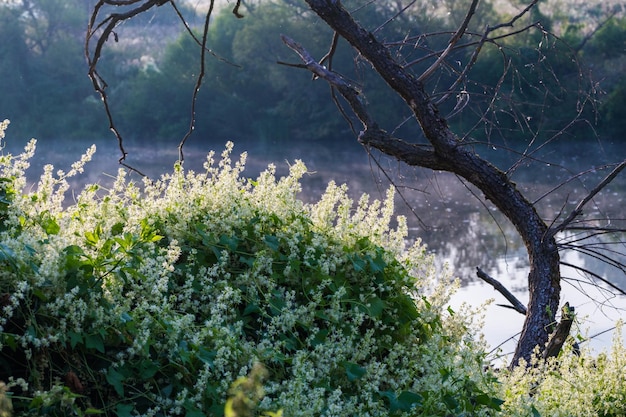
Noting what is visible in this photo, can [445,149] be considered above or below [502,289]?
above

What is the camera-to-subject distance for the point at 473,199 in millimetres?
11266

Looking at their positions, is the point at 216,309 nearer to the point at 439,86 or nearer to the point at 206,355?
the point at 206,355

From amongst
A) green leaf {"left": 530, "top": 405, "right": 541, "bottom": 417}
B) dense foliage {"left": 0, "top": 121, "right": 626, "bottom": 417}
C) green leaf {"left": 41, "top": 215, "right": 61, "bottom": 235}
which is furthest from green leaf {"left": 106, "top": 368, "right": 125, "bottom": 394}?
green leaf {"left": 530, "top": 405, "right": 541, "bottom": 417}

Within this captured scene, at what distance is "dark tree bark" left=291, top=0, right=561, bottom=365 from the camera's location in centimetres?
273

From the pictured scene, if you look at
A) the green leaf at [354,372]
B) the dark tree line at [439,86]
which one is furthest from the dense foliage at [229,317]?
the dark tree line at [439,86]

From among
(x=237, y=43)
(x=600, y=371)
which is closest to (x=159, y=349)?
(x=600, y=371)

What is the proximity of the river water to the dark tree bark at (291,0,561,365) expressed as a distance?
0.24 ft

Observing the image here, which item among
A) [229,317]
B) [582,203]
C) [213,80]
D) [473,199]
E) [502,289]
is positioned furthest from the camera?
[213,80]

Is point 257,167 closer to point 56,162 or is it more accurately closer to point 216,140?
point 56,162

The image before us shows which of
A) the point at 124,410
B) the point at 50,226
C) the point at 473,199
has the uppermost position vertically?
the point at 473,199

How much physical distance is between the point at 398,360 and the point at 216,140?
16645 millimetres

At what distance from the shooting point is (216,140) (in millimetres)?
18500

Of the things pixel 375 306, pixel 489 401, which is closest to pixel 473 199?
pixel 375 306

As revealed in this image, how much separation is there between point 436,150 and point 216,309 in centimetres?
122
